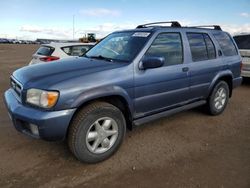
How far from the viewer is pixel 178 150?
3.87 meters

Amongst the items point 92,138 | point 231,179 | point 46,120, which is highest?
point 46,120

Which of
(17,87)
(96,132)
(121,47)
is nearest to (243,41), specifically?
(121,47)

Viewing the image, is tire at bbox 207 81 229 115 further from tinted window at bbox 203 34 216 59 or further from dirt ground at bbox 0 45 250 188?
tinted window at bbox 203 34 216 59

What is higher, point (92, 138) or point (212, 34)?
point (212, 34)

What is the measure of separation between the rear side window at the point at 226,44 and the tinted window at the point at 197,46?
55 cm

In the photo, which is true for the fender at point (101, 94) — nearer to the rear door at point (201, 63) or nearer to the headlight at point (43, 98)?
the headlight at point (43, 98)

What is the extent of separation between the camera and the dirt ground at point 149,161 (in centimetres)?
307

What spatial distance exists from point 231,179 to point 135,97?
1.62 metres

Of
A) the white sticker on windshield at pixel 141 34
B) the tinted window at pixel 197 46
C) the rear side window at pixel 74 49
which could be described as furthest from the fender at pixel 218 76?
the rear side window at pixel 74 49

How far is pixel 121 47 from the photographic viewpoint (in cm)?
421

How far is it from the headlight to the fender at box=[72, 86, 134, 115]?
0.24 meters

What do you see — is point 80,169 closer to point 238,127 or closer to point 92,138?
point 92,138

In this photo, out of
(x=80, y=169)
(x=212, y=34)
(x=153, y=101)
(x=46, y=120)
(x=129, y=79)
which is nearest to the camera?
(x=46, y=120)

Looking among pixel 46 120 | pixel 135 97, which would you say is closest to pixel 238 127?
pixel 135 97
